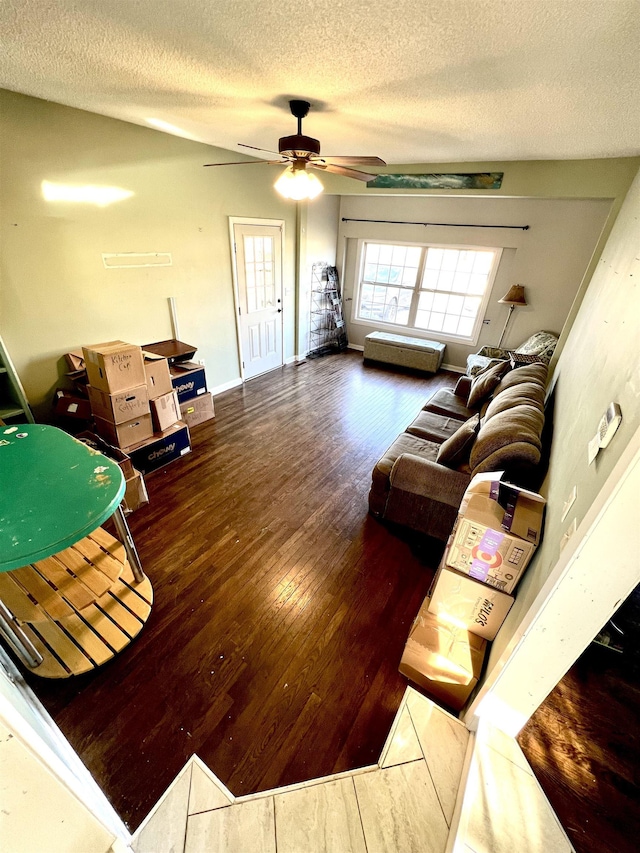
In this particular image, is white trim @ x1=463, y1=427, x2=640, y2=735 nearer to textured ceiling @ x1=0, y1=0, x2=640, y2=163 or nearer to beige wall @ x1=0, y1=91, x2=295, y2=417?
textured ceiling @ x1=0, y1=0, x2=640, y2=163

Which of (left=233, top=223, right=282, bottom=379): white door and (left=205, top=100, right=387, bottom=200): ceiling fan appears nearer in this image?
(left=205, top=100, right=387, bottom=200): ceiling fan

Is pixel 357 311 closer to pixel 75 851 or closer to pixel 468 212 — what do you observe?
pixel 468 212

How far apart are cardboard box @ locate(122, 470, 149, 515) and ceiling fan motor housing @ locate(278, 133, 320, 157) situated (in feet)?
7.88

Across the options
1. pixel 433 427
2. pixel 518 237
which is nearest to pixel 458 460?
pixel 433 427

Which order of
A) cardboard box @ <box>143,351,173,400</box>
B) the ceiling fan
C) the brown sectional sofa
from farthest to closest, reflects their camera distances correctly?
cardboard box @ <box>143,351,173,400</box>
the ceiling fan
the brown sectional sofa

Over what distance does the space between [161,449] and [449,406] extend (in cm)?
291

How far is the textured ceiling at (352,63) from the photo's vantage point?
3.86 feet

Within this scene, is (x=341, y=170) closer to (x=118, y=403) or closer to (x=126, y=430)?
(x=118, y=403)

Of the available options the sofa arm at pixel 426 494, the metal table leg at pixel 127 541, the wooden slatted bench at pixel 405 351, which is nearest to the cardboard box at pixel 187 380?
the metal table leg at pixel 127 541

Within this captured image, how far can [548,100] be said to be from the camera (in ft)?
5.86

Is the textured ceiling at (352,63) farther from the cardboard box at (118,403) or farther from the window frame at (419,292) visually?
the window frame at (419,292)

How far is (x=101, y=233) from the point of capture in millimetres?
2936

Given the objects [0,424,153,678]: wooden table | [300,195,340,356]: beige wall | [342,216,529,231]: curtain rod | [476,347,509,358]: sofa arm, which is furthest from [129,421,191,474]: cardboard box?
[342,216,529,231]: curtain rod

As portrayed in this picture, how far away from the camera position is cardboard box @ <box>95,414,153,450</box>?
279 cm
